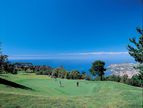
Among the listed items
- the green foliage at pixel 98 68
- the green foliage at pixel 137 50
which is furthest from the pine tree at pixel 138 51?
the green foliage at pixel 98 68

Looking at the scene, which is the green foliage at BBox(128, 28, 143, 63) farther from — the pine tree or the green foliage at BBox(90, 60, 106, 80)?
the green foliage at BBox(90, 60, 106, 80)

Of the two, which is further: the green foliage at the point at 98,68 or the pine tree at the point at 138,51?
the green foliage at the point at 98,68

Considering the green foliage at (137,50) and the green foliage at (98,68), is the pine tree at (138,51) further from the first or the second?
the green foliage at (98,68)

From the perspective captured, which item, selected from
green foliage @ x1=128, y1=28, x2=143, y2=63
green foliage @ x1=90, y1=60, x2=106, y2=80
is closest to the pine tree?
green foliage @ x1=128, y1=28, x2=143, y2=63

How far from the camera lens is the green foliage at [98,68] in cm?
5788

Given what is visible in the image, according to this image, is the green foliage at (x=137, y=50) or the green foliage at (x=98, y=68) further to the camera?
the green foliage at (x=98, y=68)

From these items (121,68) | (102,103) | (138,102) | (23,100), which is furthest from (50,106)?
(121,68)

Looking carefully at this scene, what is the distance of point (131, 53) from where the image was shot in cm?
2952

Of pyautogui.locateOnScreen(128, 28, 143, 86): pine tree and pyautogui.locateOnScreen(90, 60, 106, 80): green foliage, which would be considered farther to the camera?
pyautogui.locateOnScreen(90, 60, 106, 80): green foliage

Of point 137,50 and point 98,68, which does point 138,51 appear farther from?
point 98,68

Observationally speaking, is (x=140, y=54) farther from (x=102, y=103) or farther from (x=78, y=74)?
(x=78, y=74)

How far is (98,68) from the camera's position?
192 feet

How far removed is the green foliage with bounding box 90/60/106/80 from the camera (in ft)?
190

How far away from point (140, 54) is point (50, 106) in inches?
727
